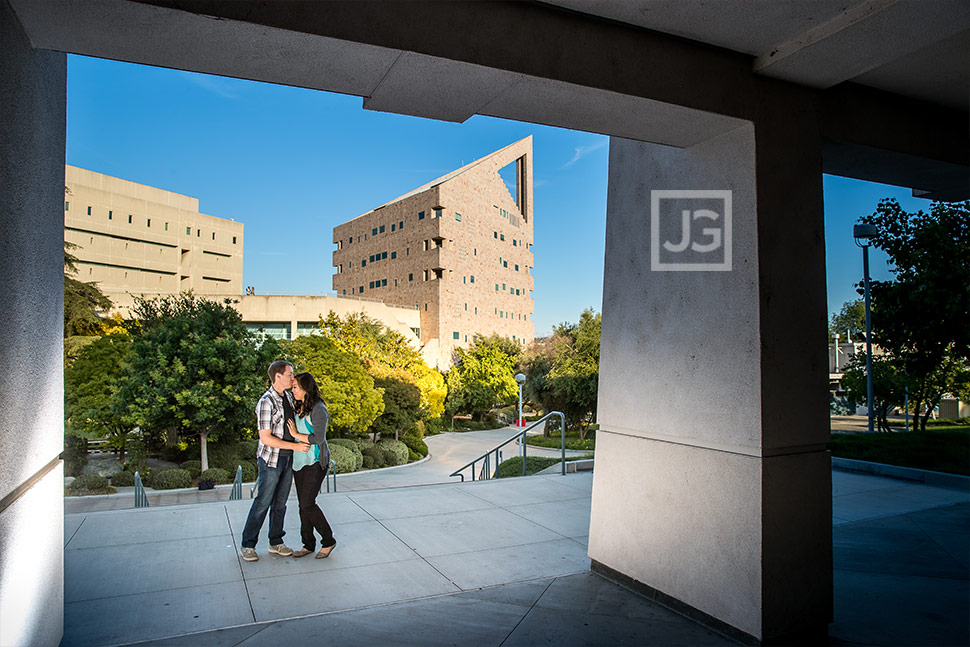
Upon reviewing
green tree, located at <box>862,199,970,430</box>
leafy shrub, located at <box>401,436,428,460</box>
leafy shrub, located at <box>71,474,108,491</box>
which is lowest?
leafy shrub, located at <box>401,436,428,460</box>

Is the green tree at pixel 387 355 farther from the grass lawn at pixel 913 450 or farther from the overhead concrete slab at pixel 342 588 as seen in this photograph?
the overhead concrete slab at pixel 342 588

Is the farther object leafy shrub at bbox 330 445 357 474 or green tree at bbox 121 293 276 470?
leafy shrub at bbox 330 445 357 474

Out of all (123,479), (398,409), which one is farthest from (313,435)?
(398,409)

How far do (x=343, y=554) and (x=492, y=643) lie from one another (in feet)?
7.85

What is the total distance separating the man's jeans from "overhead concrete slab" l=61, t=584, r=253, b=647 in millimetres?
673

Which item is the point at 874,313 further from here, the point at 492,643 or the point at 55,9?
the point at 55,9

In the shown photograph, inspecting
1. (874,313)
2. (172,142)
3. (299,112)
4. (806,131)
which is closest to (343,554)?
(806,131)

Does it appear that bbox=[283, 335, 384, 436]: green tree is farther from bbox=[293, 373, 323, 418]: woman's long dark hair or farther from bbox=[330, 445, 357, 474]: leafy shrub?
bbox=[293, 373, 323, 418]: woman's long dark hair

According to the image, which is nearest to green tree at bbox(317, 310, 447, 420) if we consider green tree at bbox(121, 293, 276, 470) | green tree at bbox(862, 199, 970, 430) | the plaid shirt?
green tree at bbox(121, 293, 276, 470)

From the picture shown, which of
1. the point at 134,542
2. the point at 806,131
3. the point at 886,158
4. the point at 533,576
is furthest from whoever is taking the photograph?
the point at 134,542

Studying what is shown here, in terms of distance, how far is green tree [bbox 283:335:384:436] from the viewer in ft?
102

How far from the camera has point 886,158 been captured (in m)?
4.96

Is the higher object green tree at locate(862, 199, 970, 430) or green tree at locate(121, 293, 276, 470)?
green tree at locate(862, 199, 970, 430)

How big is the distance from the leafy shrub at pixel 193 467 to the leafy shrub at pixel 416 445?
12196 mm
